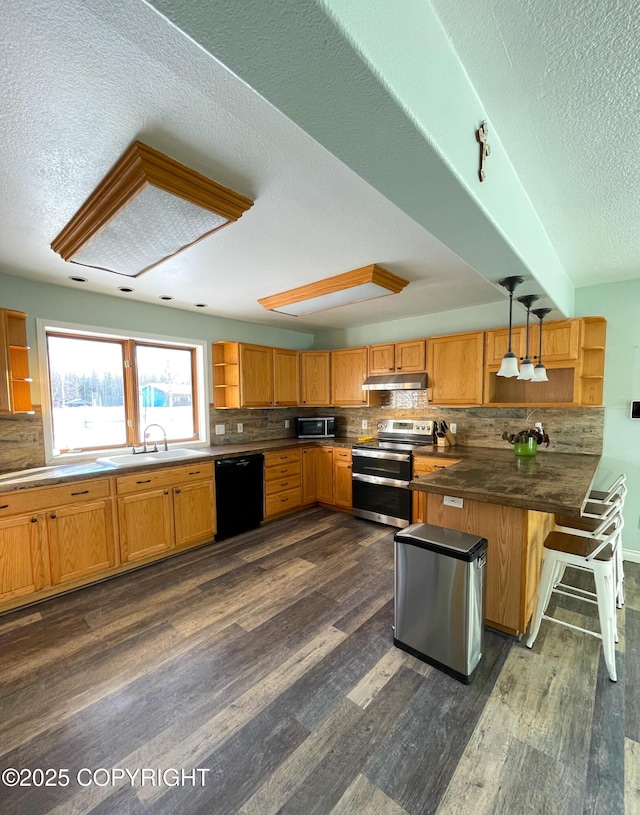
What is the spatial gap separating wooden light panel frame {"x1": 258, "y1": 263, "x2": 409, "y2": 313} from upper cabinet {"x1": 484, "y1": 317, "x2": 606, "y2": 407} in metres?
1.31

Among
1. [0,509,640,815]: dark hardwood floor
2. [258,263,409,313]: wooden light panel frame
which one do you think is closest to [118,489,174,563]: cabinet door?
[0,509,640,815]: dark hardwood floor

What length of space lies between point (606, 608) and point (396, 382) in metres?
2.72

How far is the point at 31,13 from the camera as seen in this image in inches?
34.3

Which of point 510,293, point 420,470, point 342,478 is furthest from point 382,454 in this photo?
point 510,293

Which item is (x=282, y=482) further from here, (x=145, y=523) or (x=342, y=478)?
(x=145, y=523)

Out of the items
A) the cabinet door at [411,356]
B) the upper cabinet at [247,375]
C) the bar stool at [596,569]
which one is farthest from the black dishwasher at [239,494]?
the bar stool at [596,569]

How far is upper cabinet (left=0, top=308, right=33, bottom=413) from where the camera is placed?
101 inches

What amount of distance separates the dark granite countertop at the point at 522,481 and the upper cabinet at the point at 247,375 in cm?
247

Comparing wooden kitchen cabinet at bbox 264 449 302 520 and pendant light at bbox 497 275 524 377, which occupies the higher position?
pendant light at bbox 497 275 524 377

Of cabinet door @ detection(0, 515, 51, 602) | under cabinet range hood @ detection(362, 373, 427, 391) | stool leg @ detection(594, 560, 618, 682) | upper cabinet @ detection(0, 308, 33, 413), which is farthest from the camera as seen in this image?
under cabinet range hood @ detection(362, 373, 427, 391)

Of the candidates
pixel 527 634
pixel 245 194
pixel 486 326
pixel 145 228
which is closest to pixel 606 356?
pixel 486 326

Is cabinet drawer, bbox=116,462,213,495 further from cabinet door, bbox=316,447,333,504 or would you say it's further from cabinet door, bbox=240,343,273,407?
cabinet door, bbox=316,447,333,504

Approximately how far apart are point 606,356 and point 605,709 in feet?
8.92

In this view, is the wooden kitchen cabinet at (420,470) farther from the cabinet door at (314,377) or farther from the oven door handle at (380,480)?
the cabinet door at (314,377)
